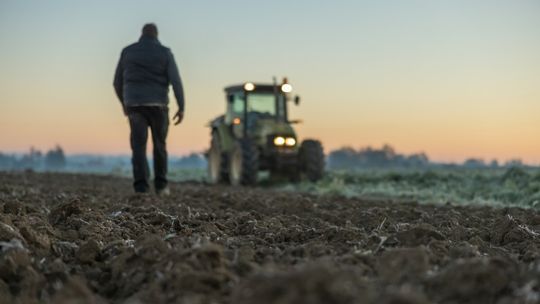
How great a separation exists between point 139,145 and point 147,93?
0.69m

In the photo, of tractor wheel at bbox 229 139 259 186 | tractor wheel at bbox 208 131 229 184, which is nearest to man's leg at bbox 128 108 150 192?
tractor wheel at bbox 229 139 259 186

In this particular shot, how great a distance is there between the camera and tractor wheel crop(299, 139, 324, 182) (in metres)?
16.7

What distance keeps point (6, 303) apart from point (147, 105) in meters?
6.07

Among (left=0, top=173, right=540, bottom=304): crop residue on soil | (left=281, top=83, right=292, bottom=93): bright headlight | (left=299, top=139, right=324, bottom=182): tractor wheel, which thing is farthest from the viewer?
(left=299, top=139, right=324, bottom=182): tractor wheel

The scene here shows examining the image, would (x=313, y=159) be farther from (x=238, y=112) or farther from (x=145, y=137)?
(x=145, y=137)

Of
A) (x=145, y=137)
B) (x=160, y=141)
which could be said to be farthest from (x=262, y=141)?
(x=145, y=137)

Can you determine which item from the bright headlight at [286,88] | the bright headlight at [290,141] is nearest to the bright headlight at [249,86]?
the bright headlight at [286,88]

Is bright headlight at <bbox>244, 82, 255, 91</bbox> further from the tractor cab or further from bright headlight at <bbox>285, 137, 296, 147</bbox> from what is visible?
bright headlight at <bbox>285, 137, 296, 147</bbox>

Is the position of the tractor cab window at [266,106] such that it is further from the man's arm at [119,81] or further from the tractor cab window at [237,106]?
the man's arm at [119,81]

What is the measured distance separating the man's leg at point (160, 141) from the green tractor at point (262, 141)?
6740 mm

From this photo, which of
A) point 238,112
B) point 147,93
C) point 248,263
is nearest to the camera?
point 248,263

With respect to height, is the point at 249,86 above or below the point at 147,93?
above

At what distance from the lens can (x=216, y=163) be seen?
18359 mm

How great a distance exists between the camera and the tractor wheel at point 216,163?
1747 cm
